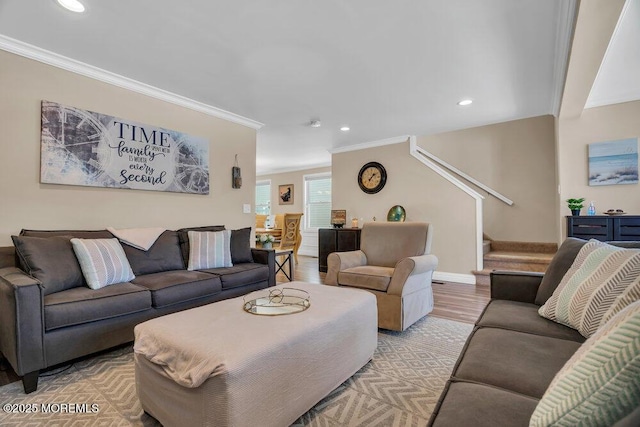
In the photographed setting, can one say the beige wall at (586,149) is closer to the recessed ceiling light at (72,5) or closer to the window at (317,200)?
the window at (317,200)

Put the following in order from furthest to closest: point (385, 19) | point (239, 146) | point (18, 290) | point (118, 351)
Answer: point (239, 146) → point (118, 351) → point (385, 19) → point (18, 290)

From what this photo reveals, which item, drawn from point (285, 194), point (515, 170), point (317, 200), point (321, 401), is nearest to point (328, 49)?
point (321, 401)

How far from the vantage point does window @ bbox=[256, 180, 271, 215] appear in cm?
871

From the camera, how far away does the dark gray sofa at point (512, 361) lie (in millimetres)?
820

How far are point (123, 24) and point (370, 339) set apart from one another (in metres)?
2.73

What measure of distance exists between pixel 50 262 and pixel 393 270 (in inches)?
103

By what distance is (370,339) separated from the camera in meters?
1.93

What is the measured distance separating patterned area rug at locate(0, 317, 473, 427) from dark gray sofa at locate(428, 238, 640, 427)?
1.70 ft

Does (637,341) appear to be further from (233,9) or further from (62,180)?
(62,180)

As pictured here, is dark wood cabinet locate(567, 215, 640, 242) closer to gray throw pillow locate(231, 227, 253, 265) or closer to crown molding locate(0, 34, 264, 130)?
gray throw pillow locate(231, 227, 253, 265)

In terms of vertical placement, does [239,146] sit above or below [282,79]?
below

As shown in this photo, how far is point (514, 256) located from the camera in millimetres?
4406

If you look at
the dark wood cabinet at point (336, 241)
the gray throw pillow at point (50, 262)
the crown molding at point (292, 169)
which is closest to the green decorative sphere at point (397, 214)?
the dark wood cabinet at point (336, 241)

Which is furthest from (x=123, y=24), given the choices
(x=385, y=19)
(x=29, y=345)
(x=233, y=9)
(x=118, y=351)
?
(x=118, y=351)
